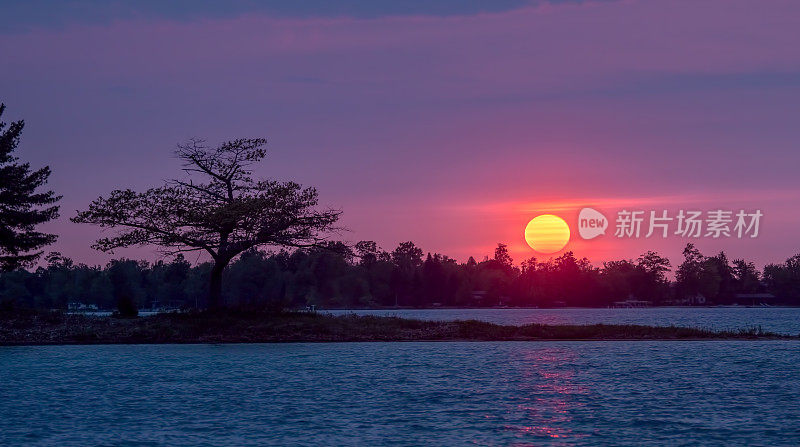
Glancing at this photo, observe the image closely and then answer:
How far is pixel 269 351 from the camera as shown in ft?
176

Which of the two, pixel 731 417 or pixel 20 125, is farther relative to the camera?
pixel 20 125

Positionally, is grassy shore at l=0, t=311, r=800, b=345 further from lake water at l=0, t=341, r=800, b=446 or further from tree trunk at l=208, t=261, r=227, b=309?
lake water at l=0, t=341, r=800, b=446

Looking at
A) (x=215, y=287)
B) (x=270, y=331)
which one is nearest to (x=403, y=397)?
(x=270, y=331)

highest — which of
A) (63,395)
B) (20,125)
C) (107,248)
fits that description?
(20,125)

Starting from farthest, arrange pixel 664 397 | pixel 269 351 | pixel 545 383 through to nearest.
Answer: pixel 269 351
pixel 545 383
pixel 664 397

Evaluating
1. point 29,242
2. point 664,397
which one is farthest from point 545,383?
point 29,242

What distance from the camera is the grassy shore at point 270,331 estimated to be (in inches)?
2403

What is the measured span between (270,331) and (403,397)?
32.1 metres

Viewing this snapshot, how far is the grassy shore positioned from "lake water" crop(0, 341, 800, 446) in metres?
7.37

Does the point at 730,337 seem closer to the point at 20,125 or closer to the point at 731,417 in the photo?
the point at 731,417

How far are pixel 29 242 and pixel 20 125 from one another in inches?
423

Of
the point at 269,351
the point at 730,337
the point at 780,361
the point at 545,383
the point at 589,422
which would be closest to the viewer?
the point at 589,422

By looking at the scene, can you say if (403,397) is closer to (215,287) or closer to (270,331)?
(270,331)

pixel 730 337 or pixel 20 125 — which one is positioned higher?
pixel 20 125
